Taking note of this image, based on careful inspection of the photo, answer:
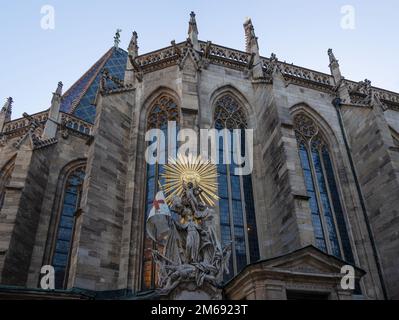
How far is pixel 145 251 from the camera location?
11.6m

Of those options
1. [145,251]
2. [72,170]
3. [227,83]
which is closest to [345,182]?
[227,83]

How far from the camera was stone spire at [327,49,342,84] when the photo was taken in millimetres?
18081

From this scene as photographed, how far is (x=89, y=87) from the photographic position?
22188mm

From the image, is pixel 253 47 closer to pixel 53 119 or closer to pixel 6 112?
pixel 53 119

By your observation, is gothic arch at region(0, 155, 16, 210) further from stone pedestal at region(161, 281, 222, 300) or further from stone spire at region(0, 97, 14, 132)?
stone pedestal at region(161, 281, 222, 300)

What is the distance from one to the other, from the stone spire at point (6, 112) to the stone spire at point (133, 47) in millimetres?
7934

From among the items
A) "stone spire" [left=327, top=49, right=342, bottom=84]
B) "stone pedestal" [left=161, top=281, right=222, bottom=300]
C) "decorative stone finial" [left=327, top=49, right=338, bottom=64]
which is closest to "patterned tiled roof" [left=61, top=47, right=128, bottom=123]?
"stone spire" [left=327, top=49, right=342, bottom=84]

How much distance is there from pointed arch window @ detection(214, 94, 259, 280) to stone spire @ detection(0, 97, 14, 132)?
38.0ft

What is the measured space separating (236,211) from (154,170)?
3097 millimetres

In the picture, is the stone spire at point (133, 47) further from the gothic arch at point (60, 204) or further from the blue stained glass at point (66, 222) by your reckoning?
the blue stained glass at point (66, 222)

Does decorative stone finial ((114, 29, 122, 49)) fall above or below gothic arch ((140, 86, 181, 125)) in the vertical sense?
above

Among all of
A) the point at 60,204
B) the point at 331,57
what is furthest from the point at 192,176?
the point at 331,57
